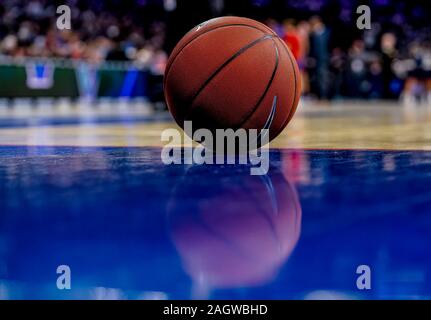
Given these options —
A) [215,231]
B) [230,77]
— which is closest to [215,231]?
[215,231]

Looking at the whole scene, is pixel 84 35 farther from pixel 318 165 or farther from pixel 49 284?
pixel 49 284

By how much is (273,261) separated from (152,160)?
2666mm

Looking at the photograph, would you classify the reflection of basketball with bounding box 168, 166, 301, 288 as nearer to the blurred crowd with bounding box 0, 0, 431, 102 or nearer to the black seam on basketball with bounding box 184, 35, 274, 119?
the black seam on basketball with bounding box 184, 35, 274, 119

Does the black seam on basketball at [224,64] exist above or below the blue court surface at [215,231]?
above

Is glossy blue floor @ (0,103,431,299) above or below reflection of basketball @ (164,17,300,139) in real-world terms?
below

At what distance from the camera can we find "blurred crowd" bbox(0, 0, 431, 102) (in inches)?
719

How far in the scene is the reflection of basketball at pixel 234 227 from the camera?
6.52 feet

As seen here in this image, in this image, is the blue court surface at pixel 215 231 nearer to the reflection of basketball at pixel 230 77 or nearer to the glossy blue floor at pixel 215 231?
the glossy blue floor at pixel 215 231

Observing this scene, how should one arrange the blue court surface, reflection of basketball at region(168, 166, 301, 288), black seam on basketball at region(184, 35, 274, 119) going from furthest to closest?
black seam on basketball at region(184, 35, 274, 119), reflection of basketball at region(168, 166, 301, 288), the blue court surface

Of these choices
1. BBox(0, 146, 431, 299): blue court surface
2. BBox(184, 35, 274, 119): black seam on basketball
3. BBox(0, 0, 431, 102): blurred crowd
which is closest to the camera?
BBox(0, 146, 431, 299): blue court surface

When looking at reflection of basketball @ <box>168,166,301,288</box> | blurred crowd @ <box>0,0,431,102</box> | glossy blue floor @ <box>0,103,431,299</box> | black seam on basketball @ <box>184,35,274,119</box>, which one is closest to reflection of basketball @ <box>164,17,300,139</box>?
black seam on basketball @ <box>184,35,274,119</box>

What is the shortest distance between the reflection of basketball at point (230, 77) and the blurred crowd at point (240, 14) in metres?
7.19

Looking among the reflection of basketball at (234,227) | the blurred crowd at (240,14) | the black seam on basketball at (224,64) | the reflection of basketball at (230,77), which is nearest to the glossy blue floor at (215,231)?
the reflection of basketball at (234,227)

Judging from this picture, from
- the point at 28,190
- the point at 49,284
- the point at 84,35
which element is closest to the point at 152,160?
the point at 28,190
